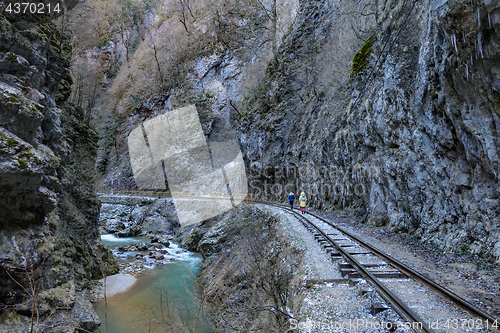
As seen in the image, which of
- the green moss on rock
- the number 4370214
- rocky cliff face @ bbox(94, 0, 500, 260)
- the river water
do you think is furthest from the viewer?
the green moss on rock

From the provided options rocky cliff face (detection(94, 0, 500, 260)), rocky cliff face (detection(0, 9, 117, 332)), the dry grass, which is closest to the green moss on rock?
rocky cliff face (detection(94, 0, 500, 260))

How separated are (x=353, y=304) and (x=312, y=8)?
1276 inches

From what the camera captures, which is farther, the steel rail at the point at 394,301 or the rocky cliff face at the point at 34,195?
the rocky cliff face at the point at 34,195

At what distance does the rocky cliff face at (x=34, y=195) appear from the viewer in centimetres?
808

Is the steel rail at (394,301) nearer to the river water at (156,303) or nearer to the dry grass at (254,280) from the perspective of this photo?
the dry grass at (254,280)

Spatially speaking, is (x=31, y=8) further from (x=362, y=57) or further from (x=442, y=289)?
(x=362, y=57)

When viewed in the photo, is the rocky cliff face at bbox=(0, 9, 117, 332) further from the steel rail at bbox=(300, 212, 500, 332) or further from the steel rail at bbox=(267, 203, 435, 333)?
the steel rail at bbox=(300, 212, 500, 332)

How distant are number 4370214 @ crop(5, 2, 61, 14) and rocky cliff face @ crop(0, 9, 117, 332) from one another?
307 millimetres

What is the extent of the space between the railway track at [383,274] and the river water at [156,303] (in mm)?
4214

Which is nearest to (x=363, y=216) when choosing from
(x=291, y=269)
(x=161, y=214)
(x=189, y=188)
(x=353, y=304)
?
(x=291, y=269)

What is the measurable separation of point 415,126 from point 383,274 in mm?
6161

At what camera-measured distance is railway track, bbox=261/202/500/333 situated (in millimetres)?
4309

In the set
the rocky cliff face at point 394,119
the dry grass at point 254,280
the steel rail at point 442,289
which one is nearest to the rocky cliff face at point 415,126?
the rocky cliff face at point 394,119

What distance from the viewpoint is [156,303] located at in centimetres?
1224
